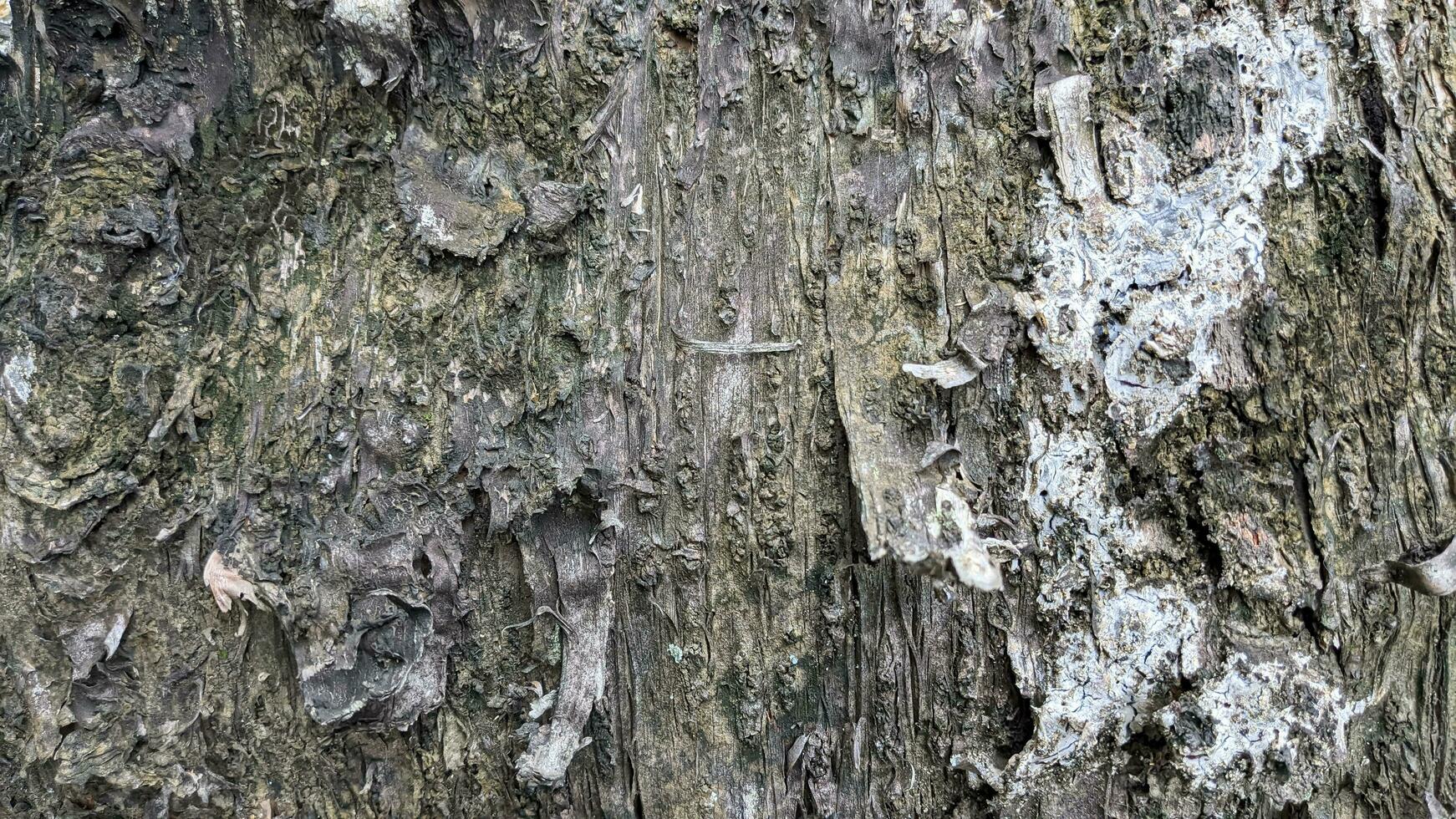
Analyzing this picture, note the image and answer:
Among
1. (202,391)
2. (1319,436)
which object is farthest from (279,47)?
(1319,436)

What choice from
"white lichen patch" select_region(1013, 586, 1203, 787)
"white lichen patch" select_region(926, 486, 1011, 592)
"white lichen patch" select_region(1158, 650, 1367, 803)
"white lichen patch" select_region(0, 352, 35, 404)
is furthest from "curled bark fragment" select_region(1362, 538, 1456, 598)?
"white lichen patch" select_region(0, 352, 35, 404)

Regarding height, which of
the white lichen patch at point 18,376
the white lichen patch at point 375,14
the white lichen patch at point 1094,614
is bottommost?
the white lichen patch at point 1094,614

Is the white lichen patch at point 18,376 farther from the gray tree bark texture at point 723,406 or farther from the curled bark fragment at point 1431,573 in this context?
the curled bark fragment at point 1431,573

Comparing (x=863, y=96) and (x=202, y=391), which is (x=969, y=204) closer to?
(x=863, y=96)

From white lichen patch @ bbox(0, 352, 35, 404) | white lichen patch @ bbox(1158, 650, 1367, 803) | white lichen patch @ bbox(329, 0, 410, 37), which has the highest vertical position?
white lichen patch @ bbox(329, 0, 410, 37)

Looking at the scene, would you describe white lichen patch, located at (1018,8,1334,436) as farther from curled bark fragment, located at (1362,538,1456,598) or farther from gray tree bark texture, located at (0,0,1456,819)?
curled bark fragment, located at (1362,538,1456,598)

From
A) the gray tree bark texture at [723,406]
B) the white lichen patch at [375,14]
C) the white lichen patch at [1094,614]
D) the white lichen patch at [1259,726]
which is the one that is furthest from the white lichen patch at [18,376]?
the white lichen patch at [1259,726]
